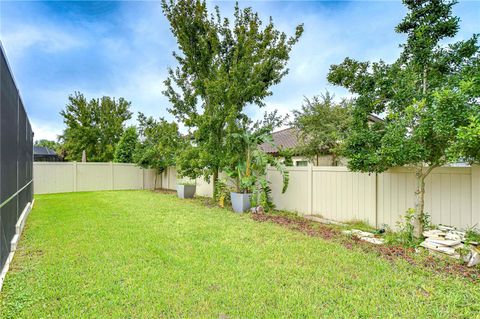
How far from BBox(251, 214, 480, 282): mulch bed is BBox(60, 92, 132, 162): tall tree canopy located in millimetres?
19196

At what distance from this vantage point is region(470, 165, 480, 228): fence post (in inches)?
176

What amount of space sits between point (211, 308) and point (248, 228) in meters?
3.53

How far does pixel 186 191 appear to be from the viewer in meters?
12.1

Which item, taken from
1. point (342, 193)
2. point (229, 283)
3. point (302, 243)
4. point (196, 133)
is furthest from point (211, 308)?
point (196, 133)

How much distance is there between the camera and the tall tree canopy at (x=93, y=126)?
21.2m

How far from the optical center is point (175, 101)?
36.0ft

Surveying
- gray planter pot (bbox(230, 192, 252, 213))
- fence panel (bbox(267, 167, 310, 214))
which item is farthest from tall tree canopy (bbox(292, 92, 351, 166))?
gray planter pot (bbox(230, 192, 252, 213))

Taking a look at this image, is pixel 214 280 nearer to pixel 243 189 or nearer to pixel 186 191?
pixel 243 189

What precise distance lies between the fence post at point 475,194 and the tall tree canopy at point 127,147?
1601 cm

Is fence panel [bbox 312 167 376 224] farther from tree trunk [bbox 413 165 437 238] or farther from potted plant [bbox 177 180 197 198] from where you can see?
potted plant [bbox 177 180 197 198]

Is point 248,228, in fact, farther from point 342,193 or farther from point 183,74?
point 183,74

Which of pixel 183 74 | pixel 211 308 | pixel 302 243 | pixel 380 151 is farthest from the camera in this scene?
pixel 183 74

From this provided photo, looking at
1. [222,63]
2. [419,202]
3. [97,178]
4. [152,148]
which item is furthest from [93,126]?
[419,202]

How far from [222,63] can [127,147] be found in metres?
10.2
